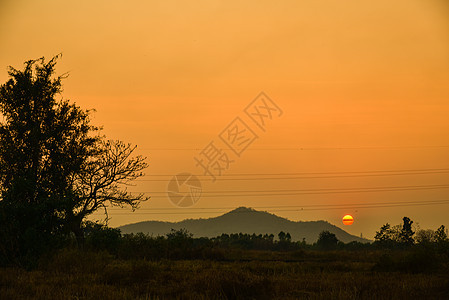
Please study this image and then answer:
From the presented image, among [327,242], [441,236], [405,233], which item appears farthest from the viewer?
[327,242]

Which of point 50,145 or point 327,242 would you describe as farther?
point 327,242

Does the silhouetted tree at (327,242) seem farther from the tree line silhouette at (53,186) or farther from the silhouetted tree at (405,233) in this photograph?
the tree line silhouette at (53,186)

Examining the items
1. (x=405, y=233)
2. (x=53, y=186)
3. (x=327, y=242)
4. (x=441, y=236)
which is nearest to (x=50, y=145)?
(x=53, y=186)

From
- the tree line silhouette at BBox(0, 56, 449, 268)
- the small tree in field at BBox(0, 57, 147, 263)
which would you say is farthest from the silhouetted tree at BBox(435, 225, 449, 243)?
the small tree in field at BBox(0, 57, 147, 263)

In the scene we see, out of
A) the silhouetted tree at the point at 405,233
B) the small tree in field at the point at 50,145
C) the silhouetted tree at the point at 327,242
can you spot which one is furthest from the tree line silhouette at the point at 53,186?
the silhouetted tree at the point at 327,242

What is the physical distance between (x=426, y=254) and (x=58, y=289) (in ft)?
81.1

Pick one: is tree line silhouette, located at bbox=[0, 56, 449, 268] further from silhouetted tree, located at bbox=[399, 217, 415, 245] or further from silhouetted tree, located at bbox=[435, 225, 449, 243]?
silhouetted tree, located at bbox=[399, 217, 415, 245]

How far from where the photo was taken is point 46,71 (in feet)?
130

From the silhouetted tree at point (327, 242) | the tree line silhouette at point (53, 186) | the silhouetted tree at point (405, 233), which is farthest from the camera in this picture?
the silhouetted tree at point (327, 242)

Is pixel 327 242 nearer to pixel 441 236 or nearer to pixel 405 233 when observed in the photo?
pixel 405 233

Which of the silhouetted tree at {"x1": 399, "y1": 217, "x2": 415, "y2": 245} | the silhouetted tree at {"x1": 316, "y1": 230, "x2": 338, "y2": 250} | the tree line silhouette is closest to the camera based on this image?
the tree line silhouette

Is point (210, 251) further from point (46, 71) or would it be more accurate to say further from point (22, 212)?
point (22, 212)

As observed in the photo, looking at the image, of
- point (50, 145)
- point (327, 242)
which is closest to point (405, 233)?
point (327, 242)

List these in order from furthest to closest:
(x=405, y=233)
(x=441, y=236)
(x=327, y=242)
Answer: (x=327, y=242)
(x=405, y=233)
(x=441, y=236)
